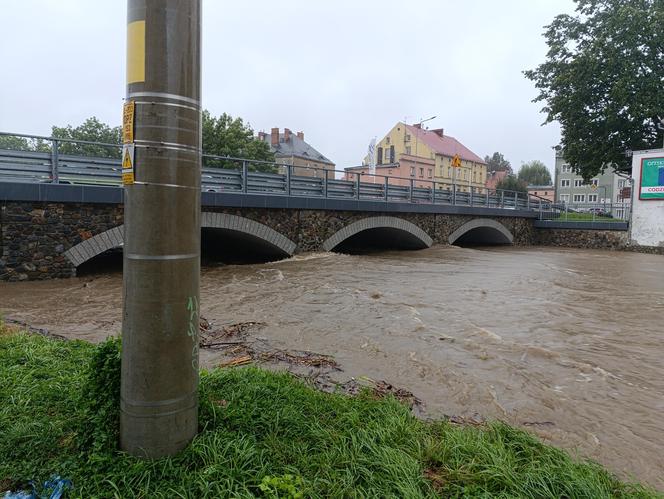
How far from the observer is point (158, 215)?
2328mm

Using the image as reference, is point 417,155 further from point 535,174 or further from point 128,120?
point 128,120

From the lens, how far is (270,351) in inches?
216

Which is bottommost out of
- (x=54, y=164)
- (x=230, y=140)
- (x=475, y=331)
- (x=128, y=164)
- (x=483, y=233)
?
(x=475, y=331)

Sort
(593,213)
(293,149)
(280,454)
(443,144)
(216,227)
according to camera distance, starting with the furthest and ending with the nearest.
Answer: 1. (443,144)
2. (293,149)
3. (593,213)
4. (216,227)
5. (280,454)

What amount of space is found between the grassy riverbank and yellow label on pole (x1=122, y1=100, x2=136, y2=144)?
112 centimetres

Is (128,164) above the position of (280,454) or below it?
above

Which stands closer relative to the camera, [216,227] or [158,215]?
[158,215]

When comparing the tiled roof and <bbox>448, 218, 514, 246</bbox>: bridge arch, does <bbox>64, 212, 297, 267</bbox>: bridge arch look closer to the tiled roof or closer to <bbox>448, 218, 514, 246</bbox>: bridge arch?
<bbox>448, 218, 514, 246</bbox>: bridge arch

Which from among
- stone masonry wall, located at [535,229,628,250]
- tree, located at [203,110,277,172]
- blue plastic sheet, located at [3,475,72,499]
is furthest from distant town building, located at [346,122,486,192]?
blue plastic sheet, located at [3,475,72,499]

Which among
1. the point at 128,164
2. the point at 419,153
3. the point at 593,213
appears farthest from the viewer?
the point at 419,153

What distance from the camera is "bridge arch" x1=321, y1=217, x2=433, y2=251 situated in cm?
1673

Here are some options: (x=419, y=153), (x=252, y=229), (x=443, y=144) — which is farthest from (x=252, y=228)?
(x=443, y=144)

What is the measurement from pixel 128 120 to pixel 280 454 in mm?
1878

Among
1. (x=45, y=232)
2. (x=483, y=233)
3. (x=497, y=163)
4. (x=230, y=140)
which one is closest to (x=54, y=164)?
(x=45, y=232)
